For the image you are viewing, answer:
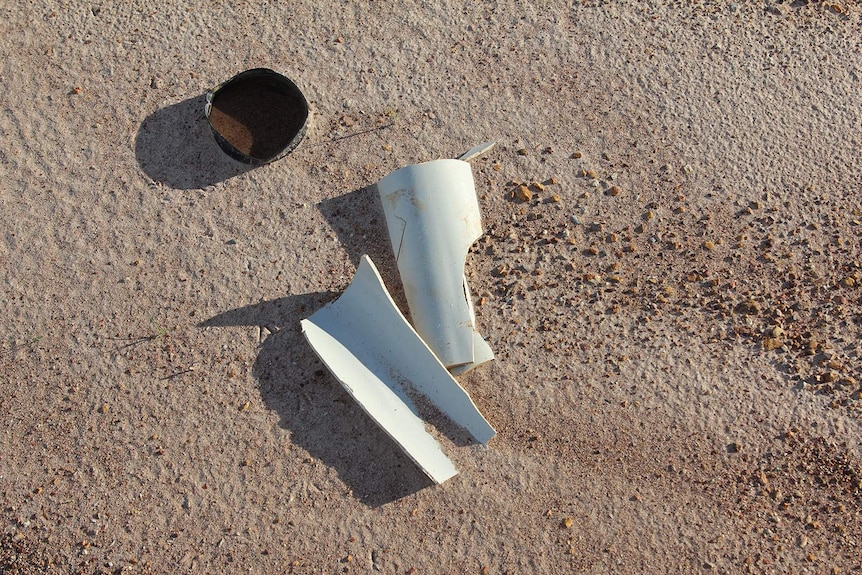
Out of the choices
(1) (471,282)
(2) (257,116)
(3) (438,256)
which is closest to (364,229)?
(3) (438,256)

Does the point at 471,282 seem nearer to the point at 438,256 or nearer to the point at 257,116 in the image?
the point at 438,256

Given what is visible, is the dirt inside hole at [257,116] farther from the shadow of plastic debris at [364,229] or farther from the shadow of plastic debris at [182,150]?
the shadow of plastic debris at [364,229]

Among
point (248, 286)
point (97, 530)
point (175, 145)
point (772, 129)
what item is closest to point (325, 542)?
point (97, 530)

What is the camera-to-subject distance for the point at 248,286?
312cm

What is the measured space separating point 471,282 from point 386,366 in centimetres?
55

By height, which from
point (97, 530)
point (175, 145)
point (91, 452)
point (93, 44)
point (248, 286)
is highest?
point (93, 44)

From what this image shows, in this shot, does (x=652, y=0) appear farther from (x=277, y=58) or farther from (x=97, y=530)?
(x=97, y=530)

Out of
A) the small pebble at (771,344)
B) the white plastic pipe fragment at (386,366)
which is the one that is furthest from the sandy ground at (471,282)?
the white plastic pipe fragment at (386,366)

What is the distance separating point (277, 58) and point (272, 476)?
1.99m

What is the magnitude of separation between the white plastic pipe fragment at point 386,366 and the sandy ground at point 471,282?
0.40 feet

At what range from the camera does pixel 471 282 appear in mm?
3143

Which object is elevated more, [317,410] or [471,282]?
[471,282]

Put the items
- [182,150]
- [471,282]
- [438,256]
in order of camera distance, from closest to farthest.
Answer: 1. [438,256]
2. [471,282]
3. [182,150]

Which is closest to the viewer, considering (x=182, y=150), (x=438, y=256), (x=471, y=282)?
(x=438, y=256)
